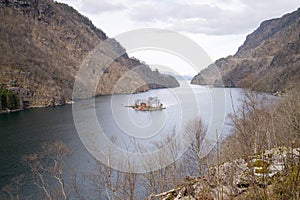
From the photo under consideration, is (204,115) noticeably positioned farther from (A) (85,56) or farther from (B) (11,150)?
(A) (85,56)

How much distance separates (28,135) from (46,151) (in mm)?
9890

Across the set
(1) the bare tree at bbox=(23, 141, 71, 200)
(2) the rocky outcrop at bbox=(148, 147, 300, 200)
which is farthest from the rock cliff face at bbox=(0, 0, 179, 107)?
(2) the rocky outcrop at bbox=(148, 147, 300, 200)

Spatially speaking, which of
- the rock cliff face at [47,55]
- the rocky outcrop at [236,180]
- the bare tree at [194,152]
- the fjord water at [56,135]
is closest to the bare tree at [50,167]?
the fjord water at [56,135]

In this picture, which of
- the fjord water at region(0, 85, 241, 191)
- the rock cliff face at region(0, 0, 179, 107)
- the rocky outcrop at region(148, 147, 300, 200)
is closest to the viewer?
the rocky outcrop at region(148, 147, 300, 200)

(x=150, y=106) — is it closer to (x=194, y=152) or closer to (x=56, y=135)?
(x=56, y=135)

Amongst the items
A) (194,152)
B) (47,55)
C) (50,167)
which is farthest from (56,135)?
(47,55)

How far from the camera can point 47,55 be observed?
5335 inches

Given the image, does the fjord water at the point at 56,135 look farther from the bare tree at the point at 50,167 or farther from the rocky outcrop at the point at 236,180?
the rocky outcrop at the point at 236,180

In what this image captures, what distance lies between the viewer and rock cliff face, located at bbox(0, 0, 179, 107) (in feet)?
274

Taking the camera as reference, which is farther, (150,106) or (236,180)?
(150,106)

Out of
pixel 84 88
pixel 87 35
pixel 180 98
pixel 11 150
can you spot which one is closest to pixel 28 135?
pixel 11 150

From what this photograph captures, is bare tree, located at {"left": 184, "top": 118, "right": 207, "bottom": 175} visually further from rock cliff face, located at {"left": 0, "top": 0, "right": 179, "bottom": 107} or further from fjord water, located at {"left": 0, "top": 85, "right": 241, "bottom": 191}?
rock cliff face, located at {"left": 0, "top": 0, "right": 179, "bottom": 107}

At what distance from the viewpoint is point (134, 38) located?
11914 mm

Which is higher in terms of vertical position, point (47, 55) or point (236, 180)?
point (47, 55)
